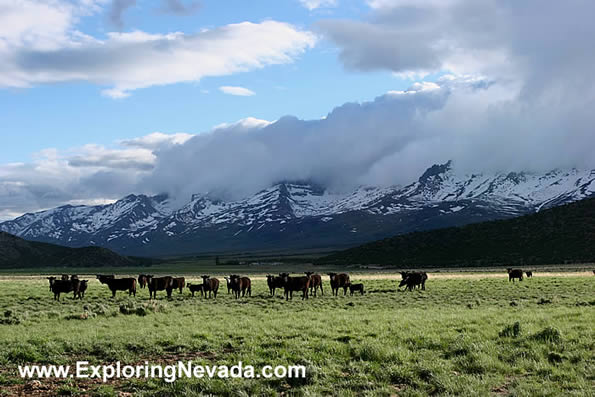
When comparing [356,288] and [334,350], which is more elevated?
[334,350]

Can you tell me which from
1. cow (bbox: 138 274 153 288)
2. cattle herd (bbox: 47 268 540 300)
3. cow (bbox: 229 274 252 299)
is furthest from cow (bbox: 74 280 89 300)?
cow (bbox: 229 274 252 299)

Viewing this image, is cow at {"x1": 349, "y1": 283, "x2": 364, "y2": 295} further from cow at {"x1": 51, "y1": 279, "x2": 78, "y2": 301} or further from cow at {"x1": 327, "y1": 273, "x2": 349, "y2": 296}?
cow at {"x1": 51, "y1": 279, "x2": 78, "y2": 301}

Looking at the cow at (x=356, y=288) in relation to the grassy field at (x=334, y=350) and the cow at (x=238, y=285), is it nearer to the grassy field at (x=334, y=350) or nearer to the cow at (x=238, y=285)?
the cow at (x=238, y=285)

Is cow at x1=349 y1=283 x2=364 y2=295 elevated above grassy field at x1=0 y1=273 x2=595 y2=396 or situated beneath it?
situated beneath

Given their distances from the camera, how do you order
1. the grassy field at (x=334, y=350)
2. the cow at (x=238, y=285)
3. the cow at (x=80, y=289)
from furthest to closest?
the cow at (x=238, y=285) → the cow at (x=80, y=289) → the grassy field at (x=334, y=350)

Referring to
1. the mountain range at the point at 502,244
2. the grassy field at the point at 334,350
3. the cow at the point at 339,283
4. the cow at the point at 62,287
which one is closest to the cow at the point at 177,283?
the cow at the point at 62,287

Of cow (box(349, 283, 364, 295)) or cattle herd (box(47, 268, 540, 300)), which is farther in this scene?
cow (box(349, 283, 364, 295))

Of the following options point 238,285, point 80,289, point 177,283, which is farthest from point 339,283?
point 80,289

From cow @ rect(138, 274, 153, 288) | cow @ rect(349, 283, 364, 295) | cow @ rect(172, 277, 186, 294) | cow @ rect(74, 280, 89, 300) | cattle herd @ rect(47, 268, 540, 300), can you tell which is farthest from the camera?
cow @ rect(138, 274, 153, 288)

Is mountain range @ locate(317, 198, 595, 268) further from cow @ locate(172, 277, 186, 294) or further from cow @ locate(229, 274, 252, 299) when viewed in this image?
cow @ locate(172, 277, 186, 294)

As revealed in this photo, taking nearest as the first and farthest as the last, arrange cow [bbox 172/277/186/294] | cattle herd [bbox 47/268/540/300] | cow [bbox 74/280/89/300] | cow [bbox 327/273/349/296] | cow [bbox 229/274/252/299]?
1. cattle herd [bbox 47/268/540/300]
2. cow [bbox 74/280/89/300]
3. cow [bbox 229/274/252/299]
4. cow [bbox 327/273/349/296]
5. cow [bbox 172/277/186/294]

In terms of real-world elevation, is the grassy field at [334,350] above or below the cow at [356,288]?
above

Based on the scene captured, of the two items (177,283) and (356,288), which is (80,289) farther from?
(356,288)

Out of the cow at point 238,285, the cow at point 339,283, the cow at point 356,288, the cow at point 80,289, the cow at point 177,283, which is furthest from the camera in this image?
the cow at point 177,283
